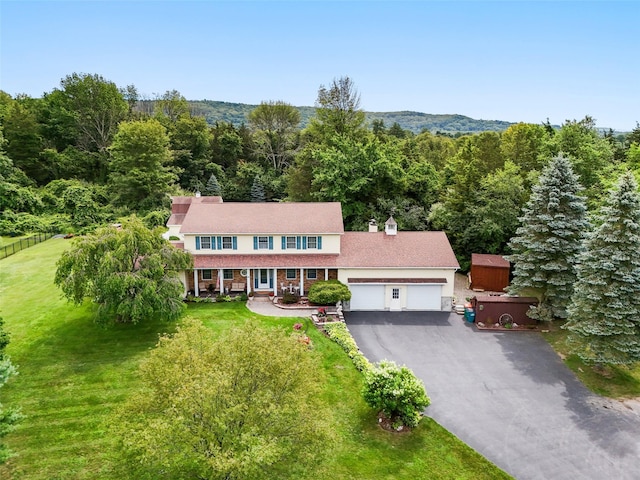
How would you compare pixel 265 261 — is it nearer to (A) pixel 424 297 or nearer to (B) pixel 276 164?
(A) pixel 424 297

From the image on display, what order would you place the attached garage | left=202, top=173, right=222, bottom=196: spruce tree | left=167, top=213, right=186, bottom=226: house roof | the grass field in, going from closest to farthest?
1. the grass field
2. the attached garage
3. left=167, top=213, right=186, bottom=226: house roof
4. left=202, top=173, right=222, bottom=196: spruce tree

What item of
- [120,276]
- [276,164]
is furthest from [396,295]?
[276,164]

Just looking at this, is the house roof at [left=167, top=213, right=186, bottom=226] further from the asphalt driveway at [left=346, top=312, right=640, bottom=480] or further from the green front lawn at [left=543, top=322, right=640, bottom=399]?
the green front lawn at [left=543, top=322, right=640, bottom=399]

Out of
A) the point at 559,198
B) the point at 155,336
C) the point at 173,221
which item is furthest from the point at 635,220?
the point at 173,221

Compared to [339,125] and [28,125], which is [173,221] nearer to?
[339,125]

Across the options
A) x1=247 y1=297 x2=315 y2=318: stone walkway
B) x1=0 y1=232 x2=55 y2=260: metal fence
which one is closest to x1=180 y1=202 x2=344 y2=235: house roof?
x1=247 y1=297 x2=315 y2=318: stone walkway

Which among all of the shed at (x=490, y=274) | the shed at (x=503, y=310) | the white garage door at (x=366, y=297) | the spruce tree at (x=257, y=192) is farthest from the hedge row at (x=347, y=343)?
the spruce tree at (x=257, y=192)
